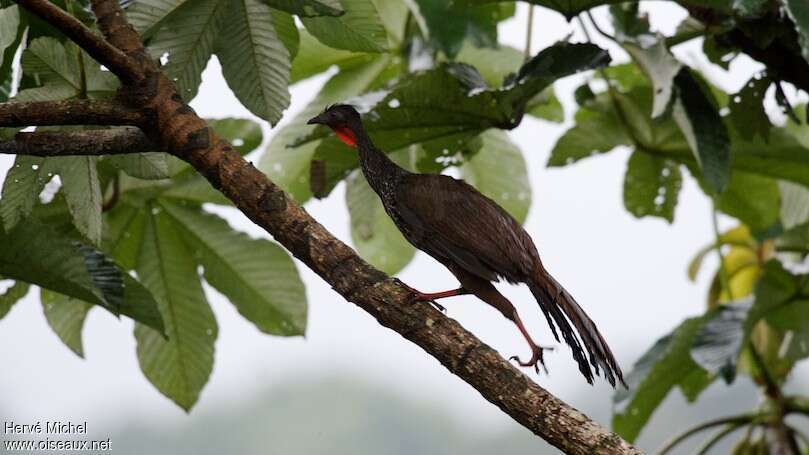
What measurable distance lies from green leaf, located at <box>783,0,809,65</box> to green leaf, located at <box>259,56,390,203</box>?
1.34m

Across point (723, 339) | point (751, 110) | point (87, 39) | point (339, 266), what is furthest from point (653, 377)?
point (87, 39)

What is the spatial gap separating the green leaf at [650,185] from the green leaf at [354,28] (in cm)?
112

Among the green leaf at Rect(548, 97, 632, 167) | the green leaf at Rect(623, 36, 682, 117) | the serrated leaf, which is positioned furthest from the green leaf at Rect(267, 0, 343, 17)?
the green leaf at Rect(548, 97, 632, 167)

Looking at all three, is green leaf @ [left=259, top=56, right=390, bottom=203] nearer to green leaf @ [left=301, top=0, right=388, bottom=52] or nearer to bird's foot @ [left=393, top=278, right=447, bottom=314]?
green leaf @ [left=301, top=0, right=388, bottom=52]

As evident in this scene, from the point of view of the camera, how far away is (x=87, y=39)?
180cm

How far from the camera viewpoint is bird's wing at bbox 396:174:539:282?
205cm

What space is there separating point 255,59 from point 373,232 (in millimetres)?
1043

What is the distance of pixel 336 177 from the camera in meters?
2.78

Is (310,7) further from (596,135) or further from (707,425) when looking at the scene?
(707,425)

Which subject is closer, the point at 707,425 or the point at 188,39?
the point at 188,39

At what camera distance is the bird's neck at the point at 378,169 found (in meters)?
2.23

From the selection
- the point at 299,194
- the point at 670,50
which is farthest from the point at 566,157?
the point at 299,194

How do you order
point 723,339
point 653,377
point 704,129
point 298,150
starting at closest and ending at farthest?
point 704,129
point 723,339
point 653,377
point 298,150

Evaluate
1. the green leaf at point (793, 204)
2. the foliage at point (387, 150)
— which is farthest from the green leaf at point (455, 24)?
the green leaf at point (793, 204)
